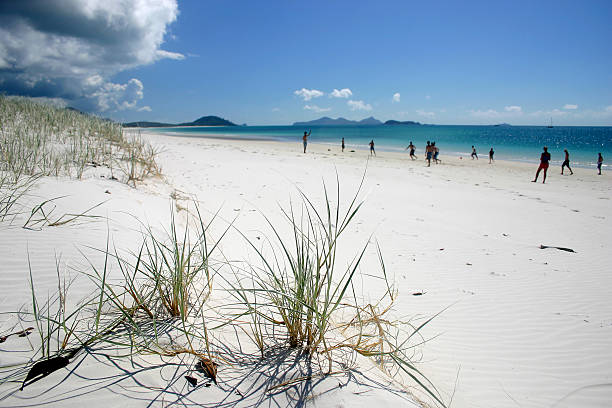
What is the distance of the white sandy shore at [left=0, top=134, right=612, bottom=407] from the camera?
1716mm

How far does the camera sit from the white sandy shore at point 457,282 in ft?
5.63

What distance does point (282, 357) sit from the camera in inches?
62.4

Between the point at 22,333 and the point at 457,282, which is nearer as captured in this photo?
the point at 22,333

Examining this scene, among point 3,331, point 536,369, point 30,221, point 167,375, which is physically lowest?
point 536,369

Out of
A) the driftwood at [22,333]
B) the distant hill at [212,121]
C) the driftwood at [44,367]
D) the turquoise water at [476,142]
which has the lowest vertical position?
the driftwood at [44,367]

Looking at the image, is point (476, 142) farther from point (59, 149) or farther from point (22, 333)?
point (22, 333)

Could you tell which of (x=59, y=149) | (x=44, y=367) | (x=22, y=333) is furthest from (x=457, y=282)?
(x=59, y=149)

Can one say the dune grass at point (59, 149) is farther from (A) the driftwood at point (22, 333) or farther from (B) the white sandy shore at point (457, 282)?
(A) the driftwood at point (22, 333)

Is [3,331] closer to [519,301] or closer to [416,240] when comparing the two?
[519,301]

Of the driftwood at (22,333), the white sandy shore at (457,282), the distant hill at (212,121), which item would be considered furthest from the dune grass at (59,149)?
the distant hill at (212,121)

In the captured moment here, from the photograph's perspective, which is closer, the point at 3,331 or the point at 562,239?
the point at 3,331

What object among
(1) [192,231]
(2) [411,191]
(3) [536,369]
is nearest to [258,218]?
(1) [192,231]

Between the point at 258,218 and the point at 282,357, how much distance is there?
385 cm

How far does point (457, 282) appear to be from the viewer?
11.5 feet
